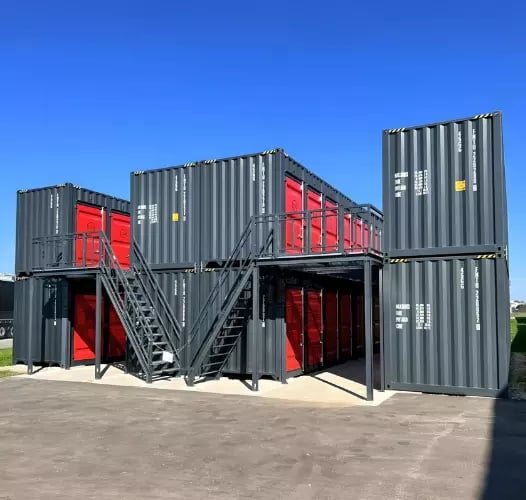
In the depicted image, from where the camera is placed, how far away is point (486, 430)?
8.36 meters

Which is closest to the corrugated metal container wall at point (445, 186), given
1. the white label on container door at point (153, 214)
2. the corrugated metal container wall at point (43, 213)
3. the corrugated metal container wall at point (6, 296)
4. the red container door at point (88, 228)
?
the white label on container door at point (153, 214)

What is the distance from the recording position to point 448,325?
38.2 ft

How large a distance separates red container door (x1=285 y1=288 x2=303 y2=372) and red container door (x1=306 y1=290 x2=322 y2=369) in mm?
503

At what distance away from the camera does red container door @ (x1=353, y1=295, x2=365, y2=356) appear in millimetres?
19750

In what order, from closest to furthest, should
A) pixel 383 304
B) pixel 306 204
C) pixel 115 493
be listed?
pixel 115 493, pixel 383 304, pixel 306 204

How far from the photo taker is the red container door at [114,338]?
62.3 ft

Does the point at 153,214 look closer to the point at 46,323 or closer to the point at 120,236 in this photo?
the point at 120,236

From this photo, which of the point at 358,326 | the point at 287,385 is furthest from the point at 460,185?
the point at 358,326

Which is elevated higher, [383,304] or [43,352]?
[383,304]

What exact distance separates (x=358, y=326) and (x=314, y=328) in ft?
15.1

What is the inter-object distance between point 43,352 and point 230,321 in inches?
295

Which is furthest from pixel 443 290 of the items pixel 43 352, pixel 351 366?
pixel 43 352

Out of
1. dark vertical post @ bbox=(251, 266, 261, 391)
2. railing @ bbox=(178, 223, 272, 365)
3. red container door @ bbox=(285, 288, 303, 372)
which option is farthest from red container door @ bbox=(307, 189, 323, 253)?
dark vertical post @ bbox=(251, 266, 261, 391)

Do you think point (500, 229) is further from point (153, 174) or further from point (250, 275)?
point (153, 174)
